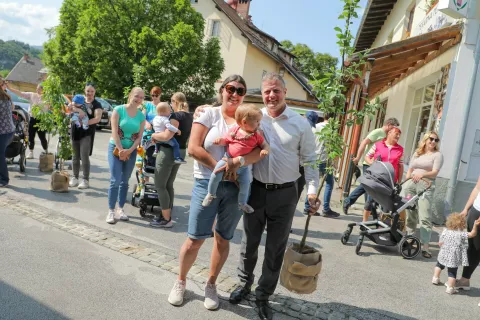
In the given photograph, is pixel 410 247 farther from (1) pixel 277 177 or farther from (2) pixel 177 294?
(2) pixel 177 294

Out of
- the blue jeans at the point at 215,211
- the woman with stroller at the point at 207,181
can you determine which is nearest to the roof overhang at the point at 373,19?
the woman with stroller at the point at 207,181

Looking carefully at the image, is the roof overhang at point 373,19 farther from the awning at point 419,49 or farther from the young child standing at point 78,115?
the young child standing at point 78,115

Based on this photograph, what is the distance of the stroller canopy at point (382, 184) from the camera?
17.8ft

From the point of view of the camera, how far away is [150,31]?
1018 inches

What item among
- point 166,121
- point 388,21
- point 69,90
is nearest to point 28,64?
point 69,90

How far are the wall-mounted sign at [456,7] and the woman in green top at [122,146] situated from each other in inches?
225

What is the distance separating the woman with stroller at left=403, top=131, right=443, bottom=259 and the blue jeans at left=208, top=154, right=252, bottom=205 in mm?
3541

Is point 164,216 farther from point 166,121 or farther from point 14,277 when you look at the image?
point 14,277

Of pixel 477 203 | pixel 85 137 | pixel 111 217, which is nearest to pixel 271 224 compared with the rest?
pixel 477 203

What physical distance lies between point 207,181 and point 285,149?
28.5 inches

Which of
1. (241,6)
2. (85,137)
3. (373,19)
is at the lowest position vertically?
(85,137)

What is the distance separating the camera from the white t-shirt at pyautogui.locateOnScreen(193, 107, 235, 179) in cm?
324

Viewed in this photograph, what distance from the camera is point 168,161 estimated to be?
5422mm

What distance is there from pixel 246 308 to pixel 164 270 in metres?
1.08
